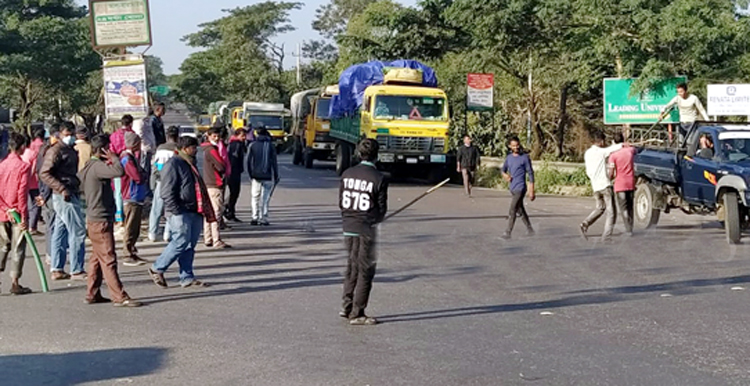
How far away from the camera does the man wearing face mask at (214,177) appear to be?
14422 mm

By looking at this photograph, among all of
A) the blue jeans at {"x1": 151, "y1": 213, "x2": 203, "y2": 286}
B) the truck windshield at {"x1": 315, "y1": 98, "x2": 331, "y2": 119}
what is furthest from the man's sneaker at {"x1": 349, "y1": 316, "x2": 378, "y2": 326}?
the truck windshield at {"x1": 315, "y1": 98, "x2": 331, "y2": 119}

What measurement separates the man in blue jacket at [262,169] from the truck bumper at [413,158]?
9.50 metres

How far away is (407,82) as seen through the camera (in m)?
28.0

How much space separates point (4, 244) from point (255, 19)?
72011 mm

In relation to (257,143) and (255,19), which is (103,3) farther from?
(255,19)

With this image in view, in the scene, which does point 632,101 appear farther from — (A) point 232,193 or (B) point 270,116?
(B) point 270,116

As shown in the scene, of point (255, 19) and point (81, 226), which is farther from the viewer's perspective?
point (255, 19)

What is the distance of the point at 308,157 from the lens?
37875 millimetres

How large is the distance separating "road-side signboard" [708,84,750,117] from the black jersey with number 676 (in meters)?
16.8

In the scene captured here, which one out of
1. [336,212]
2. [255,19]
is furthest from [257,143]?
[255,19]

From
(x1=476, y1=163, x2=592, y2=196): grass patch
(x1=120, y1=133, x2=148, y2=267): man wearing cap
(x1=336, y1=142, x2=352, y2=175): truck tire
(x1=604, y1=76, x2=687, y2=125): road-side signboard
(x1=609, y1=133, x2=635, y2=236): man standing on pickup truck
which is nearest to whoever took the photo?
(x1=120, y1=133, x2=148, y2=267): man wearing cap

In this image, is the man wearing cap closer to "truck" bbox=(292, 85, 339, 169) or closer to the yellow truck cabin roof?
the yellow truck cabin roof

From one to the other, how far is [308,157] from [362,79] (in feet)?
27.4

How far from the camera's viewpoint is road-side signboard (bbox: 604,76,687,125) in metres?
26.3
